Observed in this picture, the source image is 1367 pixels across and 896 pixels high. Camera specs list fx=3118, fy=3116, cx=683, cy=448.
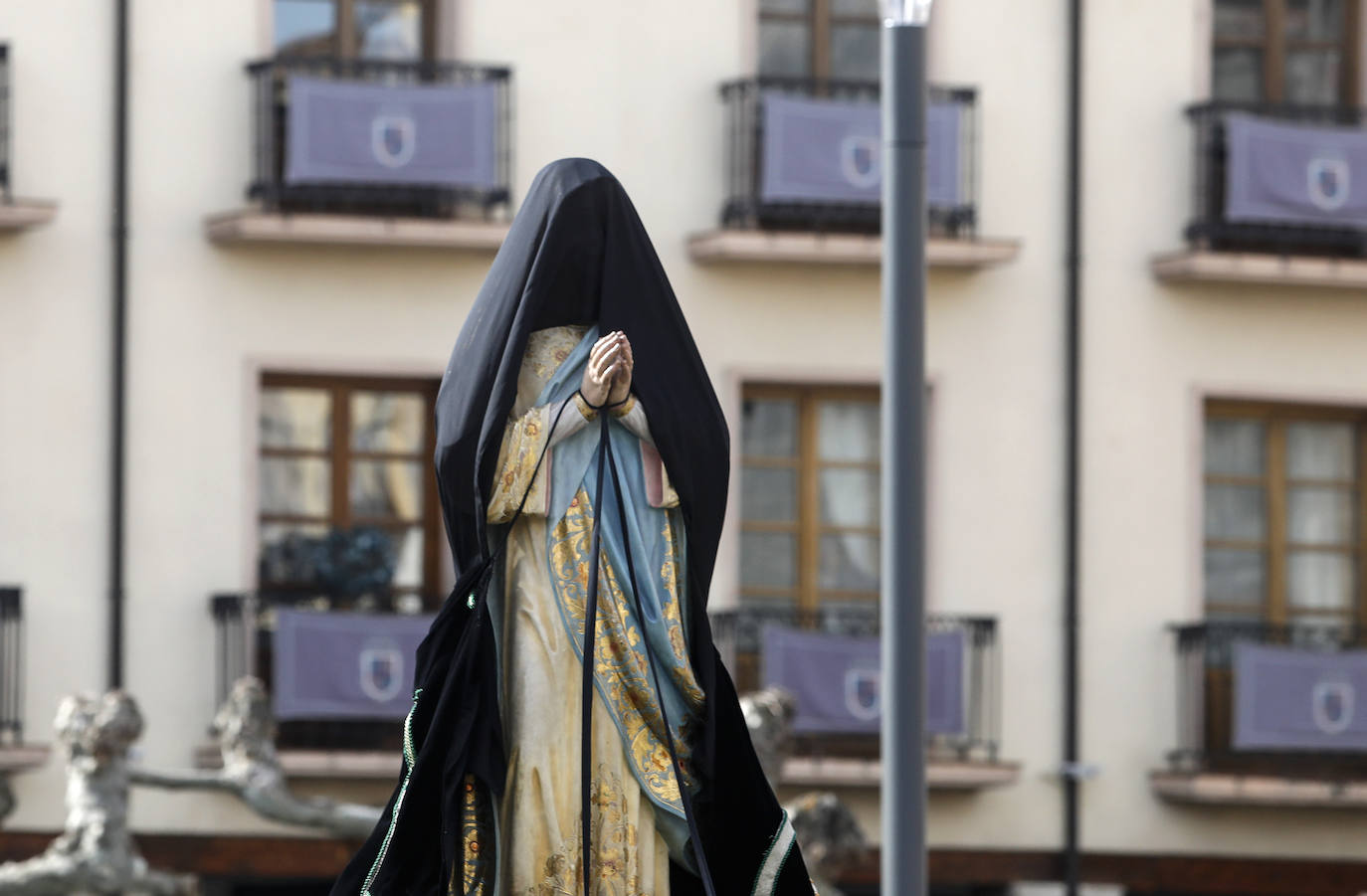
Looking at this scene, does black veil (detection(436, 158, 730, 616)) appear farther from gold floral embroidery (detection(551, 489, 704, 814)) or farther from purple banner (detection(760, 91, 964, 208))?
purple banner (detection(760, 91, 964, 208))

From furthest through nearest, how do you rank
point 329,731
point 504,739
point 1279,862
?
point 1279,862 → point 329,731 → point 504,739

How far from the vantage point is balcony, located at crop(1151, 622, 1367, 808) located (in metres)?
22.0

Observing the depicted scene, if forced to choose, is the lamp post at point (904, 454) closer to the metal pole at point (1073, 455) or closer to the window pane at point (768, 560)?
the window pane at point (768, 560)

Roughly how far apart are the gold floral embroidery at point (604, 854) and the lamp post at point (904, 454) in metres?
1.76

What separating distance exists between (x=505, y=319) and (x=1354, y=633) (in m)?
16.5

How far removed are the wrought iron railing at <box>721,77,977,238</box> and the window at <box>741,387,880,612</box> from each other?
133 centimetres

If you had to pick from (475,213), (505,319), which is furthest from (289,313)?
(505,319)

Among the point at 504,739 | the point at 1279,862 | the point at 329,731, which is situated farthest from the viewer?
the point at 1279,862

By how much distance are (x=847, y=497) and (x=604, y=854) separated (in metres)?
15.2

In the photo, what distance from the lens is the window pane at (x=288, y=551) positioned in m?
21.6

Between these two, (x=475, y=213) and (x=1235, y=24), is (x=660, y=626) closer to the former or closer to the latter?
(x=475, y=213)

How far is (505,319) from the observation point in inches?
296

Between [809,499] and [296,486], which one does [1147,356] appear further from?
[296,486]

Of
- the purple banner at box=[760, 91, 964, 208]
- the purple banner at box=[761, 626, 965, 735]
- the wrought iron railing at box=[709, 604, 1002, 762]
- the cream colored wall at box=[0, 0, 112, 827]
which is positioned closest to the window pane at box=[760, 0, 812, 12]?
→ the purple banner at box=[760, 91, 964, 208]
